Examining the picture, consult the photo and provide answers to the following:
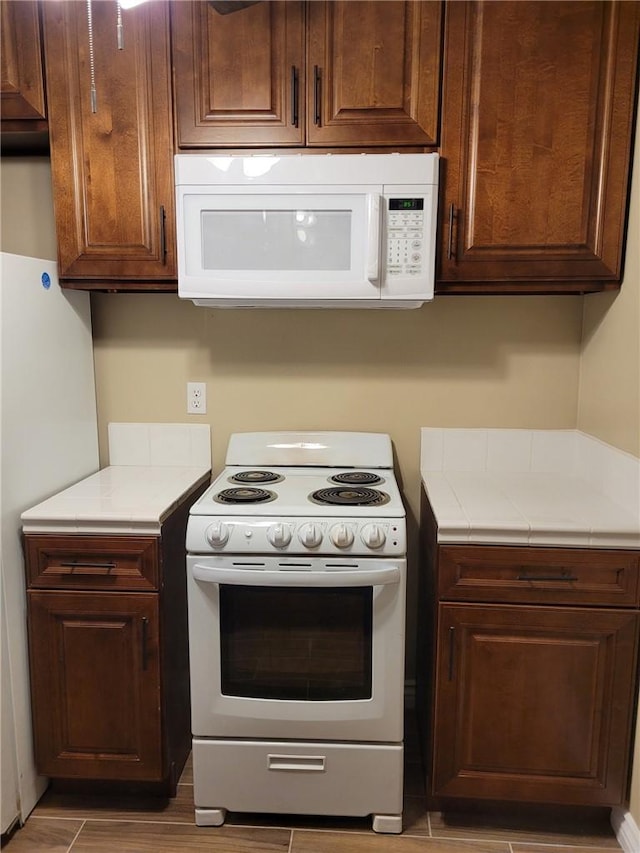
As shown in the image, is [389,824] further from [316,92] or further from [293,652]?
[316,92]

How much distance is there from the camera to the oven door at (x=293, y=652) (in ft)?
5.46

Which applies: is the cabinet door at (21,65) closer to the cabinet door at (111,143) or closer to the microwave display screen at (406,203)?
the cabinet door at (111,143)

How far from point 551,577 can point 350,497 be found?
0.60 m

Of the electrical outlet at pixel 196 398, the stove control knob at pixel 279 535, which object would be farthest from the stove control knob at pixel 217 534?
the electrical outlet at pixel 196 398

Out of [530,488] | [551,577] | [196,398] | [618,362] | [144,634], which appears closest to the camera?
[551,577]

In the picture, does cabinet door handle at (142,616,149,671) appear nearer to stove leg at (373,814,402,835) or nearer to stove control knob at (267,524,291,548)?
stove control knob at (267,524,291,548)

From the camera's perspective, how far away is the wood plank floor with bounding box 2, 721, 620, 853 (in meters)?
1.72

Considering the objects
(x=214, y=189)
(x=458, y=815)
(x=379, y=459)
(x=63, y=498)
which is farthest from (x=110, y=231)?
(x=458, y=815)

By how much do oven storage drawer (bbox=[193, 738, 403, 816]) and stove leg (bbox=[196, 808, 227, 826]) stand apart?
23 millimetres

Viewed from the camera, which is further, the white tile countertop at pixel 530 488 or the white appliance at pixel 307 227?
the white appliance at pixel 307 227

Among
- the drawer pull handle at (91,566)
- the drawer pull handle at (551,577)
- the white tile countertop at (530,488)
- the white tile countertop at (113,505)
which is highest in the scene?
the white tile countertop at (530,488)

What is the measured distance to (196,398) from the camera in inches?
89.7

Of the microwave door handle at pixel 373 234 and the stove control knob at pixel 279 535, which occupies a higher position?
the microwave door handle at pixel 373 234

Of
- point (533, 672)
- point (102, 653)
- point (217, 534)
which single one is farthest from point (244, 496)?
point (533, 672)
